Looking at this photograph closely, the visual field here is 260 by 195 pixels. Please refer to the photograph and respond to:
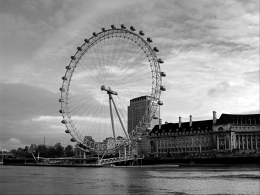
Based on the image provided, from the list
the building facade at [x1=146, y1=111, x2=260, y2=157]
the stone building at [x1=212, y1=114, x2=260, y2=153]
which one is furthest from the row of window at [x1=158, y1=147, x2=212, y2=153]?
the stone building at [x1=212, y1=114, x2=260, y2=153]

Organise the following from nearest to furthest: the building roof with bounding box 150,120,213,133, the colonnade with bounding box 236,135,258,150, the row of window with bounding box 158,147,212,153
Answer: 1. the colonnade with bounding box 236,135,258,150
2. the row of window with bounding box 158,147,212,153
3. the building roof with bounding box 150,120,213,133

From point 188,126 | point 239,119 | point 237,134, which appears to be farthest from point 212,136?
point 188,126

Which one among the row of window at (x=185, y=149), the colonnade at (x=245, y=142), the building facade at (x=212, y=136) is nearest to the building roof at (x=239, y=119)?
the building facade at (x=212, y=136)

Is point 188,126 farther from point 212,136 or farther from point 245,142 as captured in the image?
point 245,142

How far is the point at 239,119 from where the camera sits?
118250 mm

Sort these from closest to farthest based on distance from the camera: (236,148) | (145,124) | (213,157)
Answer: (145,124) → (213,157) → (236,148)

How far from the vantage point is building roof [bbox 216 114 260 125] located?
382 ft

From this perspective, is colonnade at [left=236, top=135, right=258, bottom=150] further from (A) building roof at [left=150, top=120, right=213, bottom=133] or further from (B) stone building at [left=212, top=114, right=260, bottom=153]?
(A) building roof at [left=150, top=120, right=213, bottom=133]

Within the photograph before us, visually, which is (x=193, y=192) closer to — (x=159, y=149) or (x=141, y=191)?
(x=141, y=191)

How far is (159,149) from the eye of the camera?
136m

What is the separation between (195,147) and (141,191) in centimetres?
9623

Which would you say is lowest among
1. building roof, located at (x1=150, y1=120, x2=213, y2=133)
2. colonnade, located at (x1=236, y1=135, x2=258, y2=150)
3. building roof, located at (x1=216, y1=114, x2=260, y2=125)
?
colonnade, located at (x1=236, y1=135, x2=258, y2=150)

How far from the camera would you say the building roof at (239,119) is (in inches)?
4582

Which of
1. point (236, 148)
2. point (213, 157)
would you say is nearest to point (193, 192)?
point (213, 157)
